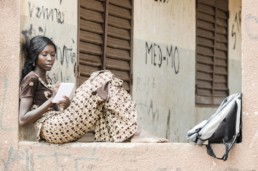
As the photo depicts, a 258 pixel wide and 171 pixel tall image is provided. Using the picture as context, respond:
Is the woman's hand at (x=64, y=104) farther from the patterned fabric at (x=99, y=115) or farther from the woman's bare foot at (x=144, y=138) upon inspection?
the woman's bare foot at (x=144, y=138)

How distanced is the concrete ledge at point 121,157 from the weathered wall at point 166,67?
219 centimetres

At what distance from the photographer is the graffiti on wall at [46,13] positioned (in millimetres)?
6231

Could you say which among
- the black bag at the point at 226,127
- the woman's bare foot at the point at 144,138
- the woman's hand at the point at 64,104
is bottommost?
the woman's bare foot at the point at 144,138

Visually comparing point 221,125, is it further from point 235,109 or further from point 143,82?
point 143,82

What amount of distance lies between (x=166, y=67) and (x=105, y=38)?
125 cm

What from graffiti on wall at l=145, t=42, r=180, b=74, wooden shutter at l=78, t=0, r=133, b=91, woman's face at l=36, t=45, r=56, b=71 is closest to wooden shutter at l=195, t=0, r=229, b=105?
graffiti on wall at l=145, t=42, r=180, b=74

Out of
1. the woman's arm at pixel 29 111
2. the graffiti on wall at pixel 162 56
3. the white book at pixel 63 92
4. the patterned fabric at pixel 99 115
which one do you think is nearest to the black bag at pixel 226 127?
the patterned fabric at pixel 99 115

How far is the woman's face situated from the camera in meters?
6.09

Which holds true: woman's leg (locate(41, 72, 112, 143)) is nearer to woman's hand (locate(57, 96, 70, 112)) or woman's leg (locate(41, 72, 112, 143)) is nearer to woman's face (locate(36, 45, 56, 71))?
woman's hand (locate(57, 96, 70, 112))

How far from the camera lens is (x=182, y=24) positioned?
8.73 m

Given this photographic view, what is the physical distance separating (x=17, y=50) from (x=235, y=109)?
1.99m

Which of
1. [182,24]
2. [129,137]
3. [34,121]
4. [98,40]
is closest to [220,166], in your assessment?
[129,137]

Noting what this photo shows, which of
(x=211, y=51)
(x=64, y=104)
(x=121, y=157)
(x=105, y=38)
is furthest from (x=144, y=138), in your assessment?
(x=211, y=51)

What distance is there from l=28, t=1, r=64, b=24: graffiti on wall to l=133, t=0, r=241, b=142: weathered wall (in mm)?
1383
